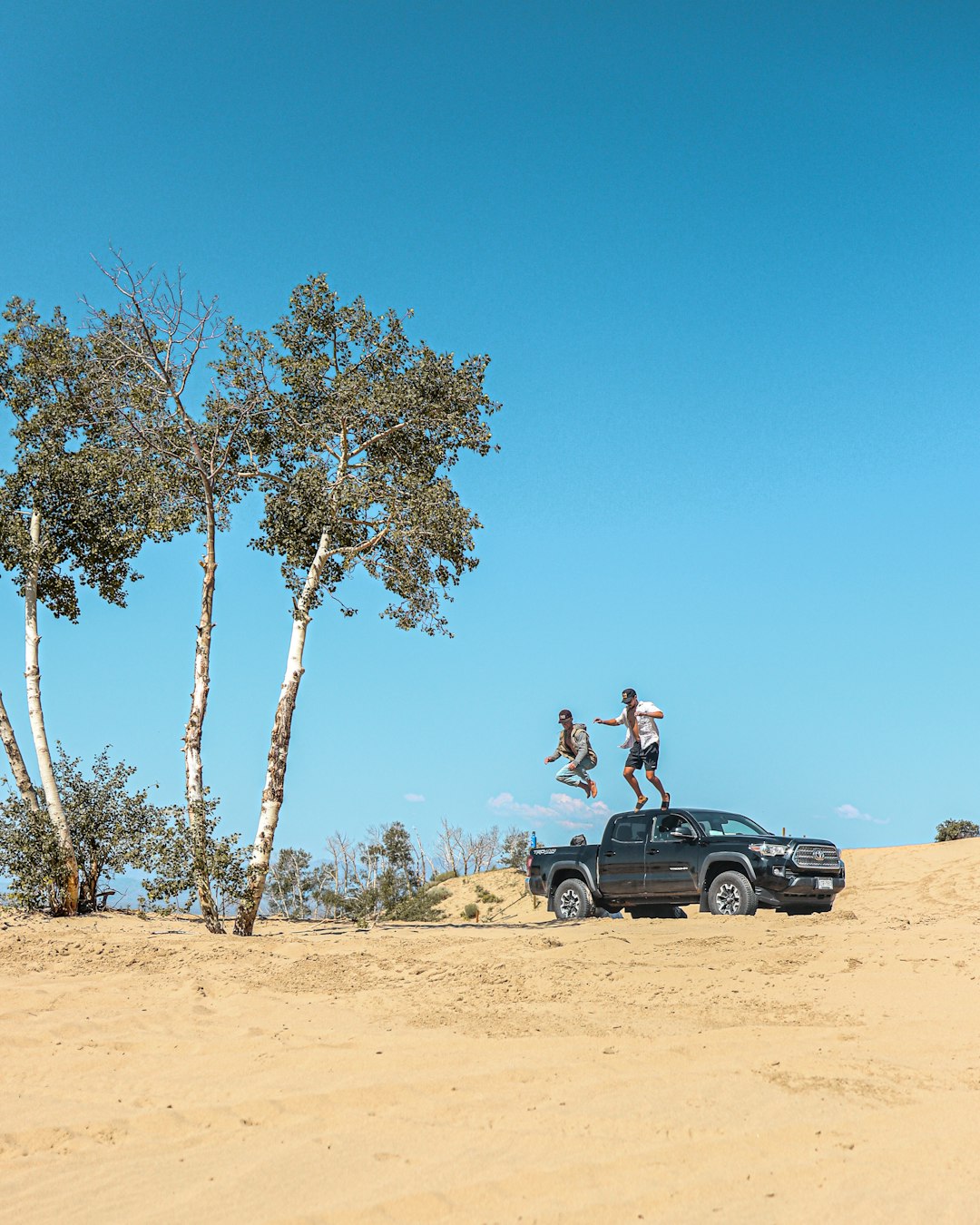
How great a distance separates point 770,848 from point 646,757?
325 centimetres

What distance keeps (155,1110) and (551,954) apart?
5873 mm

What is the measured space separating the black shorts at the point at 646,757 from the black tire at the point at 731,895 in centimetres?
278

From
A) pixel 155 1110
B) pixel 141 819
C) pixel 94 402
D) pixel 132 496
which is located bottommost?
pixel 155 1110

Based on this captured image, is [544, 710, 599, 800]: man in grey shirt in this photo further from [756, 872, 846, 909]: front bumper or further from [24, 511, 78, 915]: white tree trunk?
[24, 511, 78, 915]: white tree trunk

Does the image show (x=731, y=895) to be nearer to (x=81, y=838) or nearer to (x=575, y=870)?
(x=575, y=870)

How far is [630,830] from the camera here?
16.5 m

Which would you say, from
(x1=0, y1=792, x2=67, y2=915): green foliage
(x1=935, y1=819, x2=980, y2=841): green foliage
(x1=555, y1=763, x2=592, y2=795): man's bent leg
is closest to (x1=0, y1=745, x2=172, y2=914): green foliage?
(x1=0, y1=792, x2=67, y2=915): green foliage

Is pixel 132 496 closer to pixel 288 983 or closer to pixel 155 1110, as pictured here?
pixel 288 983

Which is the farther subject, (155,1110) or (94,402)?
(94,402)

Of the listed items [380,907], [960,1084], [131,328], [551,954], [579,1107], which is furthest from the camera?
[380,907]

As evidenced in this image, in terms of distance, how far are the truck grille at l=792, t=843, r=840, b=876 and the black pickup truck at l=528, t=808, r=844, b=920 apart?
0.05 ft

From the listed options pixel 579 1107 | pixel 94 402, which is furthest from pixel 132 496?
pixel 579 1107

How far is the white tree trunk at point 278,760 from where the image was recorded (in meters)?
14.9

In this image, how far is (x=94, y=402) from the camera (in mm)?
18422
